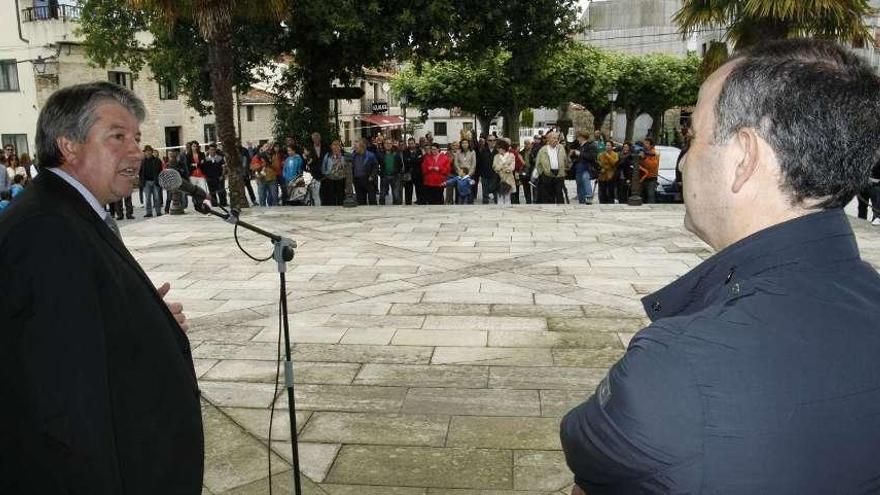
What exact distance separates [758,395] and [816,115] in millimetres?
446

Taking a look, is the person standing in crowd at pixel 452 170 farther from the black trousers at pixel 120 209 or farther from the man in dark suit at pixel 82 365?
the man in dark suit at pixel 82 365

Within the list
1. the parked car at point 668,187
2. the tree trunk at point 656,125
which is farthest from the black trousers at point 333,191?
the tree trunk at point 656,125

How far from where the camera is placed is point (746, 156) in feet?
3.71

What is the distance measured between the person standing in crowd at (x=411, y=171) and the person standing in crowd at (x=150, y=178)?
516cm

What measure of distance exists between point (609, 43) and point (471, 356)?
157ft

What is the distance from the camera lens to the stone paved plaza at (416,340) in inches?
142

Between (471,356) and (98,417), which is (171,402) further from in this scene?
(471,356)

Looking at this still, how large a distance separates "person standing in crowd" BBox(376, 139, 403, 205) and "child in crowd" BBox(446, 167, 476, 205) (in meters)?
1.14

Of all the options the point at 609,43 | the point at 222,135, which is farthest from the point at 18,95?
the point at 609,43

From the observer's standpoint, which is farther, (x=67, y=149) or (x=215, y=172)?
(x=215, y=172)

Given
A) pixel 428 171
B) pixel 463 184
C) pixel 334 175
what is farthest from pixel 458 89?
pixel 334 175

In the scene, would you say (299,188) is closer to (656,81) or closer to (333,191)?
(333,191)

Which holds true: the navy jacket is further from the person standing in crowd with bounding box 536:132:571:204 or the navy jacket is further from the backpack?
the backpack

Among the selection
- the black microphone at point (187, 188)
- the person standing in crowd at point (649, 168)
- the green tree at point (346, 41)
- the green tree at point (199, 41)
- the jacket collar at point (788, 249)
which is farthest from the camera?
the green tree at point (346, 41)
